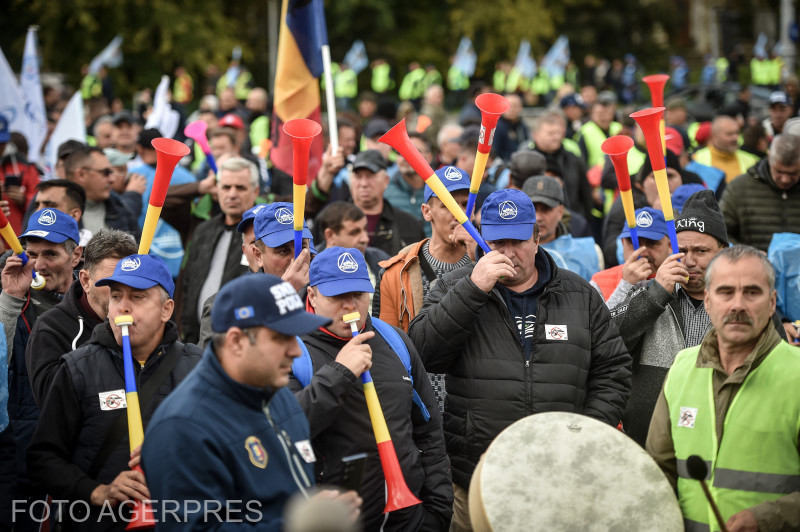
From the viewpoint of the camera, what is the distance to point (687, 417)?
406 centimetres

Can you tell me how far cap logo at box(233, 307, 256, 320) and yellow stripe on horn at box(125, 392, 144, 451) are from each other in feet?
3.77

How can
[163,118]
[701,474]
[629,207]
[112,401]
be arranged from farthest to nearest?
[163,118] < [629,207] < [112,401] < [701,474]

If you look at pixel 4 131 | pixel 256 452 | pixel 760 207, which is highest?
pixel 4 131

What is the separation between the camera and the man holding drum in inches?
193

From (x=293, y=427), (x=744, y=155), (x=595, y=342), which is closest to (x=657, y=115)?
(x=595, y=342)

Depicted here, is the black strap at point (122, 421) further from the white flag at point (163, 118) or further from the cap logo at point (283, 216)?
the white flag at point (163, 118)

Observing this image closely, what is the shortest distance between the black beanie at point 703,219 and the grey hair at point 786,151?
2332 millimetres

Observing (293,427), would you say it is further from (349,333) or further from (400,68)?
(400,68)

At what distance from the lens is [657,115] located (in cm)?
552

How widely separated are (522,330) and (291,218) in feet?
5.10

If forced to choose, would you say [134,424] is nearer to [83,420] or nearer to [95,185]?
[83,420]

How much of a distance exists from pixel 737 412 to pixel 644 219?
2343 millimetres

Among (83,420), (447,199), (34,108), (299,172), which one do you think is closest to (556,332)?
(447,199)

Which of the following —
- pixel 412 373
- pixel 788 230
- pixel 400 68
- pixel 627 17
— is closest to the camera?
pixel 412 373
